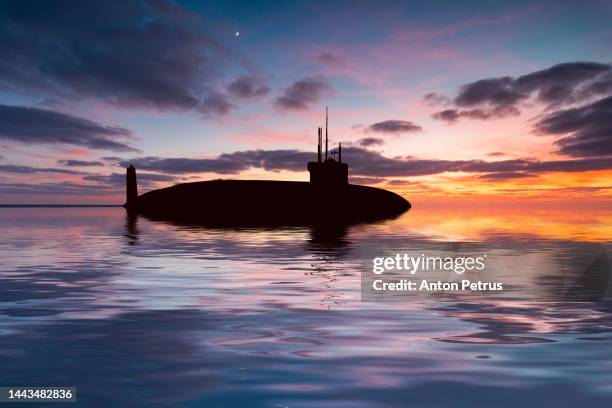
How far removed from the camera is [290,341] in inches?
460

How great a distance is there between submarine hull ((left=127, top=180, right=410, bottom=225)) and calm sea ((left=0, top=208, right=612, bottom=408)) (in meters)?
56.3

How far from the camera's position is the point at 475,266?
87.2 feet

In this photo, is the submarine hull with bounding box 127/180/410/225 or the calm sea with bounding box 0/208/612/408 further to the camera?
the submarine hull with bounding box 127/180/410/225

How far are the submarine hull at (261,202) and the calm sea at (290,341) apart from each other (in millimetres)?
56288

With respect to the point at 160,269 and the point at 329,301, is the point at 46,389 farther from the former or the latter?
the point at 160,269

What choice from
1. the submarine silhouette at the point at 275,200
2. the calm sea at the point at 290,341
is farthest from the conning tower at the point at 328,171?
the calm sea at the point at 290,341

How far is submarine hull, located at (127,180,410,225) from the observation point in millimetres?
79750

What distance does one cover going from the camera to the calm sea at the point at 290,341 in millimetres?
8602

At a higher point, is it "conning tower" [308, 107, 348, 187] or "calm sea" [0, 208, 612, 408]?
"conning tower" [308, 107, 348, 187]

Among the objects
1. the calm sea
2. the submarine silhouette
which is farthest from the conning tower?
the calm sea

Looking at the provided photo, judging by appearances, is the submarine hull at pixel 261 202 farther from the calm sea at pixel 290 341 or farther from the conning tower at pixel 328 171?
the calm sea at pixel 290 341

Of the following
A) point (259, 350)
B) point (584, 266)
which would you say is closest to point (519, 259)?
point (584, 266)

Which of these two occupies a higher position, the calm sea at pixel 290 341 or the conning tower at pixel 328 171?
the conning tower at pixel 328 171

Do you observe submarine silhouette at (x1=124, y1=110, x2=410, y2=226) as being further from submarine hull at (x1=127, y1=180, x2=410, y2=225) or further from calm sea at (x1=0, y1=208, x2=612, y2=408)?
calm sea at (x1=0, y1=208, x2=612, y2=408)
